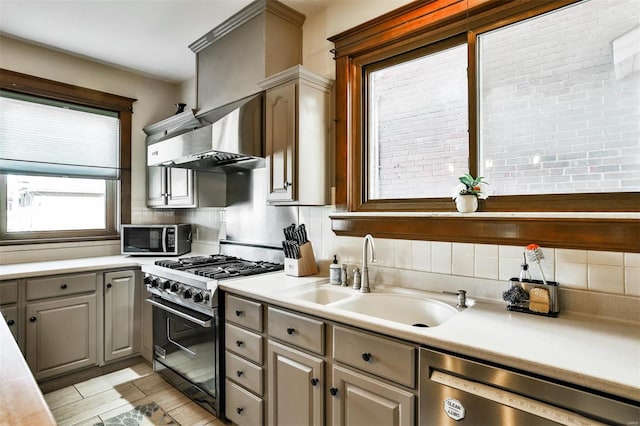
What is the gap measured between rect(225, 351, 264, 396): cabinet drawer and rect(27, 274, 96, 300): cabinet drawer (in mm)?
1466

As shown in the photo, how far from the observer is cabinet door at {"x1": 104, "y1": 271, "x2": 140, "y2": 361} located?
2852mm

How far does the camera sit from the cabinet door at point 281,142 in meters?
2.21

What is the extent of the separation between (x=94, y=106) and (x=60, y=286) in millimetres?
1755

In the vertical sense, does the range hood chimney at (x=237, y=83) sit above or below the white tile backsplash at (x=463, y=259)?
above

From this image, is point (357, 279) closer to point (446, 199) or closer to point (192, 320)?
point (446, 199)

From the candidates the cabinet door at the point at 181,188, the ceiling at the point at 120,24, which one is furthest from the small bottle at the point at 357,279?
the ceiling at the point at 120,24

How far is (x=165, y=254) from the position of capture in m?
3.30

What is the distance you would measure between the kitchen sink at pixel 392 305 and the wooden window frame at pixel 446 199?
1.14ft

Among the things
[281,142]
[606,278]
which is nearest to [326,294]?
[281,142]

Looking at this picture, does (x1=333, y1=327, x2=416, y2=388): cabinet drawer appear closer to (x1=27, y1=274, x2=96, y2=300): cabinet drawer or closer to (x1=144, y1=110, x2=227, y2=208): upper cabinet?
(x1=144, y1=110, x2=227, y2=208): upper cabinet

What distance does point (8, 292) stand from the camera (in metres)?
2.42

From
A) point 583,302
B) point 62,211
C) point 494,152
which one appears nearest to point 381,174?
point 494,152

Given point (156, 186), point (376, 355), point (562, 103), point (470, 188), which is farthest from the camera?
point (156, 186)

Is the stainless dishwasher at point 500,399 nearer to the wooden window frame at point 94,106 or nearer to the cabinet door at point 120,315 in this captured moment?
the cabinet door at point 120,315
